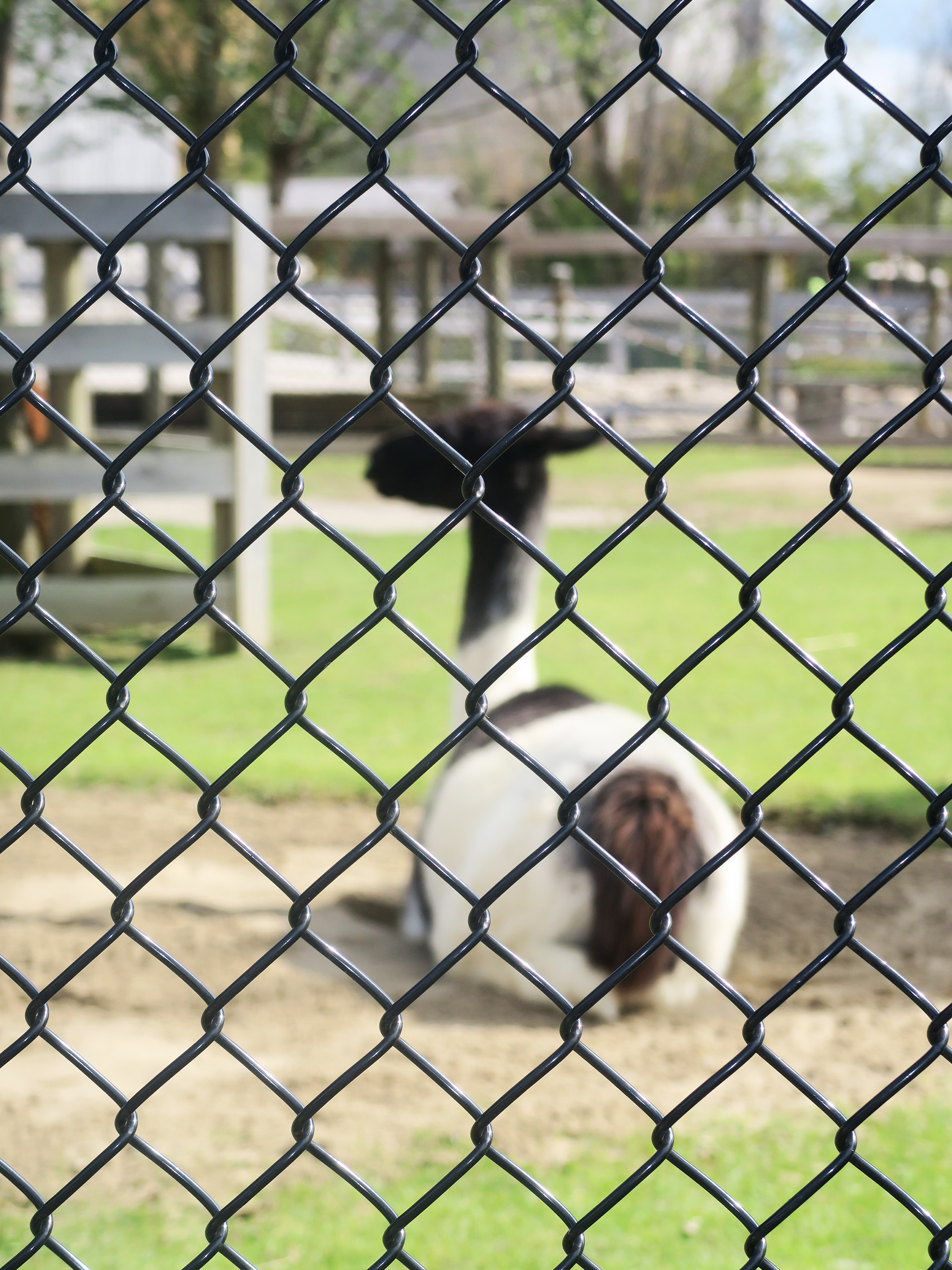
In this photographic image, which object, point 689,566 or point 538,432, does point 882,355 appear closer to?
point 689,566

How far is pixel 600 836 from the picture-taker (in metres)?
3.54

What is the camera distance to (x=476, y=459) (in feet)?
14.0

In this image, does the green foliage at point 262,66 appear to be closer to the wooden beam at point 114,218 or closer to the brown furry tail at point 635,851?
the wooden beam at point 114,218

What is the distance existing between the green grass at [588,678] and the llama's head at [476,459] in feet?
4.64

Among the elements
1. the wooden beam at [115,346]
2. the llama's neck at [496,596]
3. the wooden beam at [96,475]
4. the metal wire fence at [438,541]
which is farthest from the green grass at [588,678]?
the metal wire fence at [438,541]

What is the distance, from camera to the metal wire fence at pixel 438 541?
54.4 inches

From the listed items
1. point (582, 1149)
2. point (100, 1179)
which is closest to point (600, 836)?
point (582, 1149)

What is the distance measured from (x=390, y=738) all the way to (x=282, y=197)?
13703 millimetres

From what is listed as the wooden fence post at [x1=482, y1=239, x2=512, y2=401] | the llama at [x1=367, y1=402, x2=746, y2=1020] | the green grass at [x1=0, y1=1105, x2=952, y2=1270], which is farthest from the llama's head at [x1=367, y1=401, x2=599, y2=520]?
the wooden fence post at [x1=482, y1=239, x2=512, y2=401]

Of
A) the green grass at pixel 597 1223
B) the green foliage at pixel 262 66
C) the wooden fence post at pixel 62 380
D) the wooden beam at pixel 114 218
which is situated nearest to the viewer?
the green grass at pixel 597 1223

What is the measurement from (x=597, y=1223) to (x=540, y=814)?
1.26m

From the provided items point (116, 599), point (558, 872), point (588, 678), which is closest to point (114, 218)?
point (116, 599)

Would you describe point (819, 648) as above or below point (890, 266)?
below

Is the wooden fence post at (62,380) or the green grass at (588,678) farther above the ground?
the wooden fence post at (62,380)
